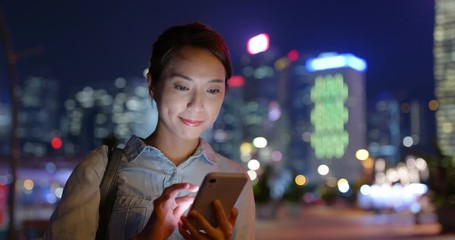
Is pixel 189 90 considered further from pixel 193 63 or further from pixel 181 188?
pixel 181 188

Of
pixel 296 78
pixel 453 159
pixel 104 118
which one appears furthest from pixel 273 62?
pixel 453 159

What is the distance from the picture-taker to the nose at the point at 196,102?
2270 mm

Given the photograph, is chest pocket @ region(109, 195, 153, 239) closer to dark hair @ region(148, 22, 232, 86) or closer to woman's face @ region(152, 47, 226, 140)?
woman's face @ region(152, 47, 226, 140)

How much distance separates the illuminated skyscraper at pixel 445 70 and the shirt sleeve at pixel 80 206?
12912 cm

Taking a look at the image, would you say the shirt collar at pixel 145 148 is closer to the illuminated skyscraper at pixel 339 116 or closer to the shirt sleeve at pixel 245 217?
the shirt sleeve at pixel 245 217

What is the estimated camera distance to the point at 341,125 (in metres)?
110

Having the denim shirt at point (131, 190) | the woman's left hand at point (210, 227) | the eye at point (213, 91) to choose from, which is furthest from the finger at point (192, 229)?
the eye at point (213, 91)

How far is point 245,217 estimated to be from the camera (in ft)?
7.70

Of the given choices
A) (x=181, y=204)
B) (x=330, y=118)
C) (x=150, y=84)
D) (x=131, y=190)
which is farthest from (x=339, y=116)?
(x=181, y=204)

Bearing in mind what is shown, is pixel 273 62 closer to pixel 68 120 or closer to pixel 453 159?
pixel 68 120

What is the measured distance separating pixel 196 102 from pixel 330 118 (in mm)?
111326

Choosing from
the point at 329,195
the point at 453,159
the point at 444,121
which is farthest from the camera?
the point at 444,121

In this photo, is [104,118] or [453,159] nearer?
[453,159]

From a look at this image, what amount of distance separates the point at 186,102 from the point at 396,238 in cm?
1926
